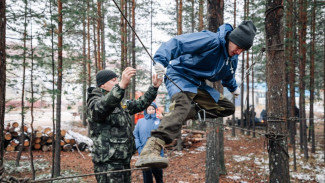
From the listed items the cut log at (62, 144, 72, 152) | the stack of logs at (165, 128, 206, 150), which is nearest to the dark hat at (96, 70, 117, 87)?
the stack of logs at (165, 128, 206, 150)

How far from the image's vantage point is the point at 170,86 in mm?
2656

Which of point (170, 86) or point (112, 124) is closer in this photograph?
point (112, 124)

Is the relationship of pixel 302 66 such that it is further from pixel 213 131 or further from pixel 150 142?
pixel 150 142

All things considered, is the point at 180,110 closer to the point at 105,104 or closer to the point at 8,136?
the point at 105,104

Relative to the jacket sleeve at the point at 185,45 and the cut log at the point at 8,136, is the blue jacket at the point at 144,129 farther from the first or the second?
the cut log at the point at 8,136

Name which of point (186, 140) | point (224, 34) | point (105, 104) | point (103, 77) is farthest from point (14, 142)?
point (224, 34)

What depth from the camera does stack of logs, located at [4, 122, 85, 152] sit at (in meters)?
9.54

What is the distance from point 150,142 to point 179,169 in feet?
20.7

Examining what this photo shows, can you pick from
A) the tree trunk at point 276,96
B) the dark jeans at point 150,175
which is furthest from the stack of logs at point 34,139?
the tree trunk at point 276,96

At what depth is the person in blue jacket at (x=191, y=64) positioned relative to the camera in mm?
2223

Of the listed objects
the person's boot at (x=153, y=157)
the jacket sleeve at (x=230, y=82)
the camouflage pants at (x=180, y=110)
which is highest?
the jacket sleeve at (x=230, y=82)

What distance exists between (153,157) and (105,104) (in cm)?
73

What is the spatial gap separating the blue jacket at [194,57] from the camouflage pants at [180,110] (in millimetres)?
114

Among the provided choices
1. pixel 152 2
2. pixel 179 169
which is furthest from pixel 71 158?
pixel 152 2
